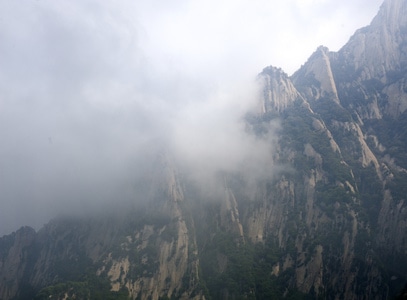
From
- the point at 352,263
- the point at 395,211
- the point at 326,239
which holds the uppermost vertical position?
the point at 395,211

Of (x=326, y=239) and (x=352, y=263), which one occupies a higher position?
(x=326, y=239)

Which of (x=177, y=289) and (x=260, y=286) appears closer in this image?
(x=260, y=286)

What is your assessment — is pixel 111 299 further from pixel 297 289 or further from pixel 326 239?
pixel 326 239

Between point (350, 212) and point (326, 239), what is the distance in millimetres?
20582

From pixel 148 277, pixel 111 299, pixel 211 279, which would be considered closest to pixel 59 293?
pixel 111 299

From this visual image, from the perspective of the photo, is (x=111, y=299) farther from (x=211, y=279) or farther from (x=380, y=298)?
(x=380, y=298)

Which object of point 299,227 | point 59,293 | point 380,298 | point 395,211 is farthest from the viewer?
point 299,227

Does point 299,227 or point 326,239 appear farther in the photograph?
point 299,227

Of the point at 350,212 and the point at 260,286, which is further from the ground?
the point at 350,212

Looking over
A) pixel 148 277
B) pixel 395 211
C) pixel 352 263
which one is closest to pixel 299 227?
pixel 352 263

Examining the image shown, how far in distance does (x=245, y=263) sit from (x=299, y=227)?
120 feet

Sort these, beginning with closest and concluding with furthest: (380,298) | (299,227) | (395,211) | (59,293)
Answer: (380,298) < (59,293) < (395,211) < (299,227)

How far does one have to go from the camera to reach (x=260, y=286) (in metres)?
180

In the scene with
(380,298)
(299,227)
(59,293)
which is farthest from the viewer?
(299,227)
